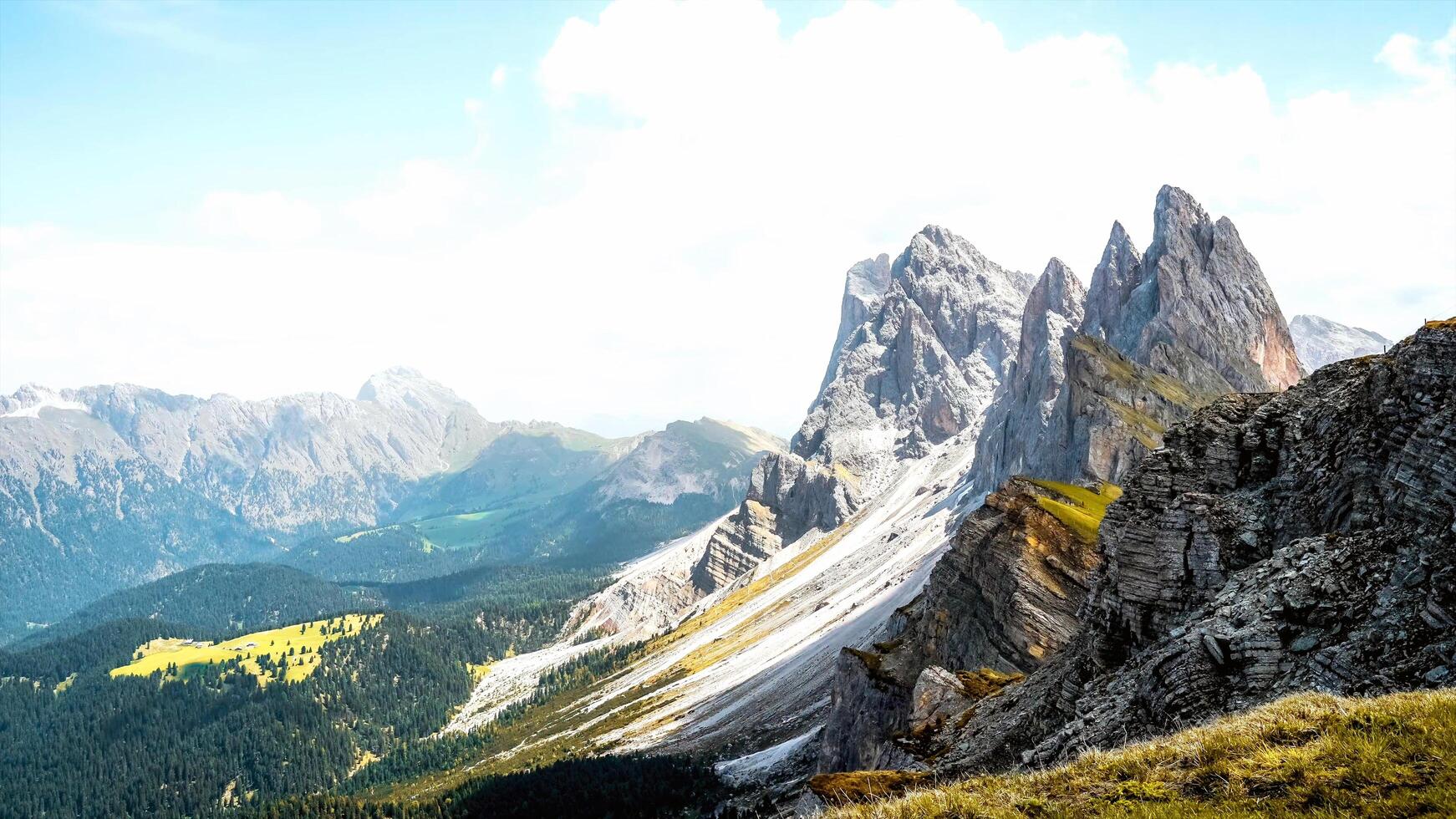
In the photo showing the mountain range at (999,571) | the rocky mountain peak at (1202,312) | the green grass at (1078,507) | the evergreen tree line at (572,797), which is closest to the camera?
the mountain range at (999,571)

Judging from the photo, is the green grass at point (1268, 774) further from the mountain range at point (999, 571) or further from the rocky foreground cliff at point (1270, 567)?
the mountain range at point (999, 571)

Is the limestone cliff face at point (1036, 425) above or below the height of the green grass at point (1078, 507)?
above

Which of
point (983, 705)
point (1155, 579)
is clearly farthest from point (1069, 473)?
point (1155, 579)

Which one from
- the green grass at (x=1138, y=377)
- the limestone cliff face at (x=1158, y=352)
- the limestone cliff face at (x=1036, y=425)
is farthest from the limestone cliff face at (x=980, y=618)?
the limestone cliff face at (x=1036, y=425)

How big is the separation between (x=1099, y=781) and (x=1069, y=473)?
121623mm

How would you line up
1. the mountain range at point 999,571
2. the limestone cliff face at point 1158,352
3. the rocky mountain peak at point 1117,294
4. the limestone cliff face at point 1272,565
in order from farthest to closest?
the rocky mountain peak at point 1117,294 → the limestone cliff face at point 1158,352 → the mountain range at point 999,571 → the limestone cliff face at point 1272,565

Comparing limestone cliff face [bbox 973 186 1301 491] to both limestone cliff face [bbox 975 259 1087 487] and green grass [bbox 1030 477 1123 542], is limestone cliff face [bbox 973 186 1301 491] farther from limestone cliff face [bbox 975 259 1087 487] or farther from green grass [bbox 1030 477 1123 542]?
green grass [bbox 1030 477 1123 542]

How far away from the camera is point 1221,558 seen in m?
24.6

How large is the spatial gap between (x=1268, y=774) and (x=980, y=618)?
52.7 metres

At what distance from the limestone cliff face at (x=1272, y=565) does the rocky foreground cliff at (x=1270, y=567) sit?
5cm

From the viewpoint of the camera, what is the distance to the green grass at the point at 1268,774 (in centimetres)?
1304

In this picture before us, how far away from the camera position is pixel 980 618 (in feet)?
212

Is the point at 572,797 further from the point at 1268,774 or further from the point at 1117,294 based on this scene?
the point at 1117,294

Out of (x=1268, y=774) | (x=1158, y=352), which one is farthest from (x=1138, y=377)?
(x=1268, y=774)
